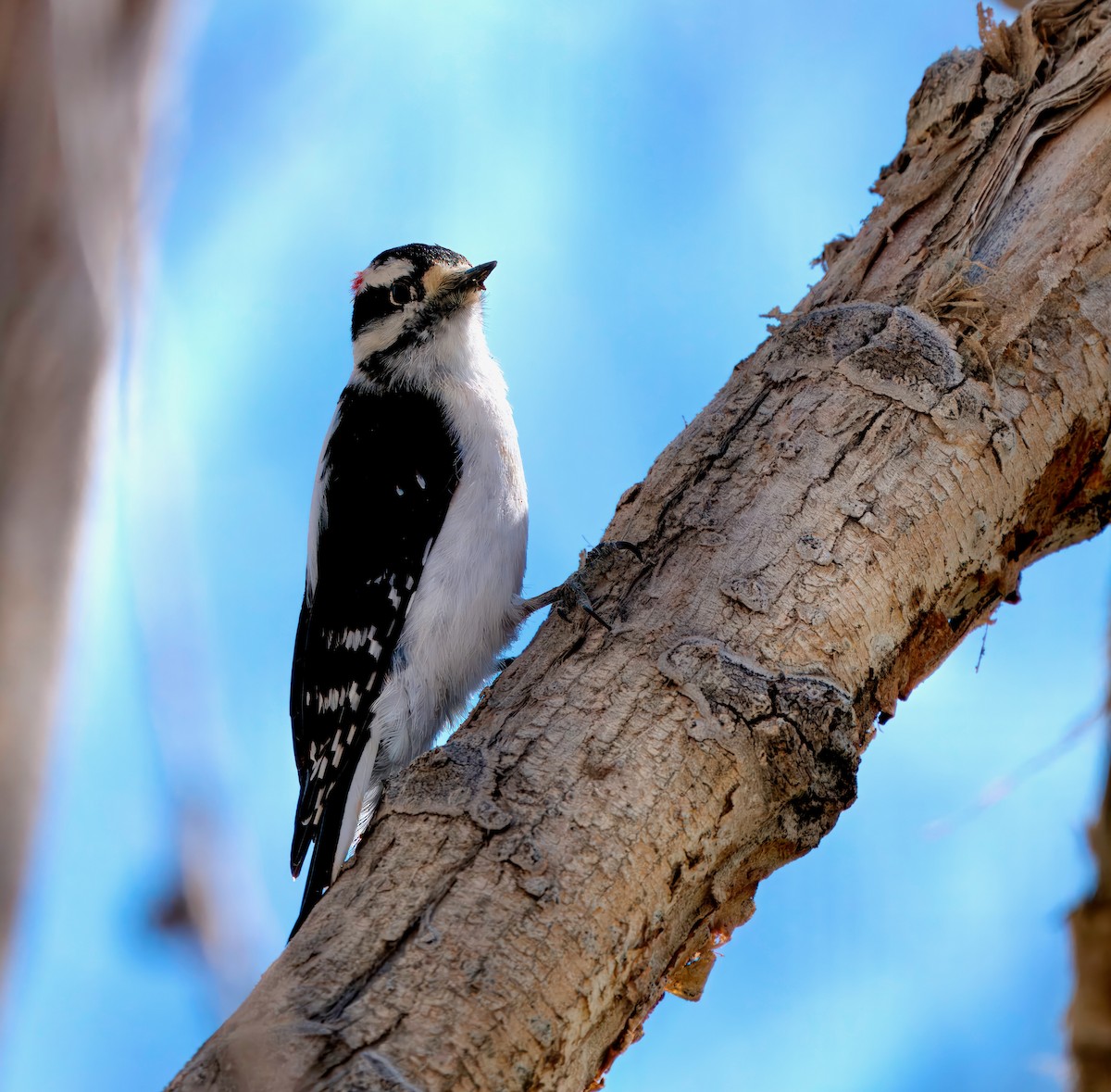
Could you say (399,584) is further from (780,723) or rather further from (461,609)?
(780,723)

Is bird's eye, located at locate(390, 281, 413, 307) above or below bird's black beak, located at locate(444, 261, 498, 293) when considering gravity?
above

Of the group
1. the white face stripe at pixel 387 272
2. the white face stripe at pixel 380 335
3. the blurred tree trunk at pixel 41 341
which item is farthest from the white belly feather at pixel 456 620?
the blurred tree trunk at pixel 41 341

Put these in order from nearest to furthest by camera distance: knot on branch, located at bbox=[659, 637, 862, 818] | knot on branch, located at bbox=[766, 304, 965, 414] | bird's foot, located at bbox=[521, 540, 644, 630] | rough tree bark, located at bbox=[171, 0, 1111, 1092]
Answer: rough tree bark, located at bbox=[171, 0, 1111, 1092]
knot on branch, located at bbox=[659, 637, 862, 818]
bird's foot, located at bbox=[521, 540, 644, 630]
knot on branch, located at bbox=[766, 304, 965, 414]

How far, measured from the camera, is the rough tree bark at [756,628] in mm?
1918

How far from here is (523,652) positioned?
257 cm

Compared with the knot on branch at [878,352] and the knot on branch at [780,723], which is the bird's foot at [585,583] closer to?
the knot on branch at [780,723]

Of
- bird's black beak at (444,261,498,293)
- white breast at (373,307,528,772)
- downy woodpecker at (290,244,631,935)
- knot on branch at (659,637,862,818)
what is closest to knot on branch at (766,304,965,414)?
knot on branch at (659,637,862,818)

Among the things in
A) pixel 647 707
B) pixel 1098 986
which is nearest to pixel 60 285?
pixel 1098 986

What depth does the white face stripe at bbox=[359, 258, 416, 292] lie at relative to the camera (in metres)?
4.43

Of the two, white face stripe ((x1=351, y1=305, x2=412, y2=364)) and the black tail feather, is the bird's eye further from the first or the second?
the black tail feather

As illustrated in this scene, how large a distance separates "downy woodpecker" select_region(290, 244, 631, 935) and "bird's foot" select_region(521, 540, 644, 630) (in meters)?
0.33

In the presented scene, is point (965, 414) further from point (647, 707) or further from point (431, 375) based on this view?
point (431, 375)

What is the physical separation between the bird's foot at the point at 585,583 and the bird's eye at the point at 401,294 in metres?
1.82

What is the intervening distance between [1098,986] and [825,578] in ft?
4.59
